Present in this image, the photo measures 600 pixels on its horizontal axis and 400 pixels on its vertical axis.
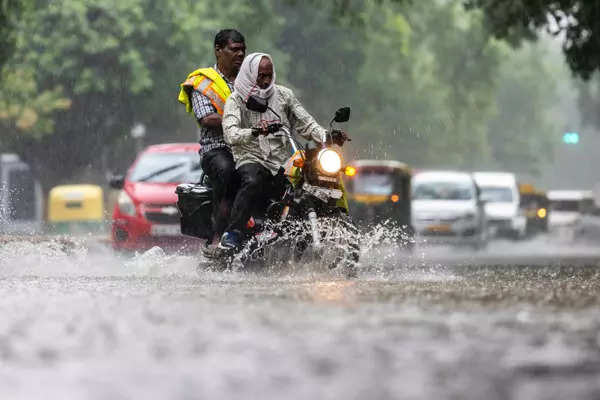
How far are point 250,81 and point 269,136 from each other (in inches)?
18.7

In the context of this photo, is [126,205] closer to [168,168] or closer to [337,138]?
[168,168]

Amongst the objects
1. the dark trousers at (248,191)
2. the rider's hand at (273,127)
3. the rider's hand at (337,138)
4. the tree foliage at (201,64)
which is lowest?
the dark trousers at (248,191)

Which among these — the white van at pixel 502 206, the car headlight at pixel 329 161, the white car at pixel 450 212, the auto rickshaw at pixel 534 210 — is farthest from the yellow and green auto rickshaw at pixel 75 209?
the car headlight at pixel 329 161

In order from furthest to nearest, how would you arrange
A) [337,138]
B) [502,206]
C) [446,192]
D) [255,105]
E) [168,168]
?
1. [502,206]
2. [446,192]
3. [168,168]
4. [337,138]
5. [255,105]

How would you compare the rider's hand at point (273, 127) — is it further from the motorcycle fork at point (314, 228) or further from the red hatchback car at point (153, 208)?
the red hatchback car at point (153, 208)

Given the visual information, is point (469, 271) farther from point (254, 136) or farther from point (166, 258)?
point (254, 136)

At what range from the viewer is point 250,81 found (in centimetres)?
1173

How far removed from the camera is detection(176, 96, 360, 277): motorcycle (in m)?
11.5

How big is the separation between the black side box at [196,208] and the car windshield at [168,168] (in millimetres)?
6364

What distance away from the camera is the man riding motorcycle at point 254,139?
11695 millimetres

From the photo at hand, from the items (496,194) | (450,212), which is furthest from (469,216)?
(496,194)

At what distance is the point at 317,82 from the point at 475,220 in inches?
1144

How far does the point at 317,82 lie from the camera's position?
60062 millimetres

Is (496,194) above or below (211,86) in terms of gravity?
below
